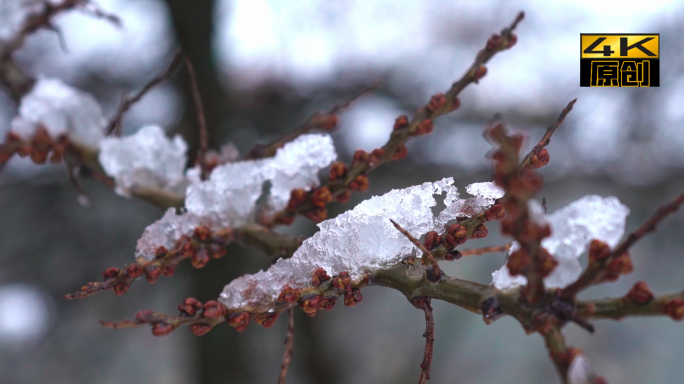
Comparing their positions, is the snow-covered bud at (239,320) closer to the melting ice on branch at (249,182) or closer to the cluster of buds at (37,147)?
the melting ice on branch at (249,182)

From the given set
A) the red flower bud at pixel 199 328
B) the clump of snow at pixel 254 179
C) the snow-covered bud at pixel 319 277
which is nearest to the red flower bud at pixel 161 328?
the red flower bud at pixel 199 328

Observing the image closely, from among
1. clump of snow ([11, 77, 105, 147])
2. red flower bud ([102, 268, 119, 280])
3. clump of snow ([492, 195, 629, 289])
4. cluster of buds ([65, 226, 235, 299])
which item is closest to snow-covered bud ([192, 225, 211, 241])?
cluster of buds ([65, 226, 235, 299])

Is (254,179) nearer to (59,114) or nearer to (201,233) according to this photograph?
(201,233)

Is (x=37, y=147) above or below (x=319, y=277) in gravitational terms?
above

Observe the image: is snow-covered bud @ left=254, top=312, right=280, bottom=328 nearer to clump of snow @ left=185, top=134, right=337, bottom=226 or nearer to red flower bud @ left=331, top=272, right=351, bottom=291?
red flower bud @ left=331, top=272, right=351, bottom=291

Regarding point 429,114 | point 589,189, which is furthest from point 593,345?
point 429,114

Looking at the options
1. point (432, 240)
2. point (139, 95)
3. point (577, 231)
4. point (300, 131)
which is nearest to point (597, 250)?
point (577, 231)

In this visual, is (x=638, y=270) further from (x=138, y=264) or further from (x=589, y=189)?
(x=138, y=264)
